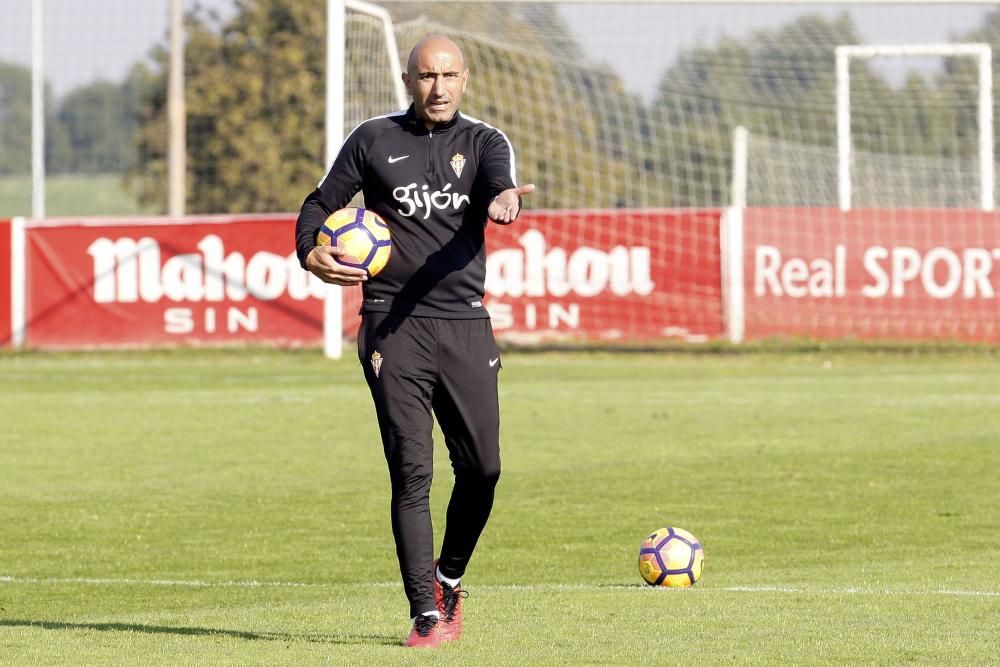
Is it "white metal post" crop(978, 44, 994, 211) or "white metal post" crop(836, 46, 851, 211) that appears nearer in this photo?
"white metal post" crop(978, 44, 994, 211)

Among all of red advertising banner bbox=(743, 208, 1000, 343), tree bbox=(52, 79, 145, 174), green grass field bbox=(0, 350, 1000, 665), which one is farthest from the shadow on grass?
tree bbox=(52, 79, 145, 174)

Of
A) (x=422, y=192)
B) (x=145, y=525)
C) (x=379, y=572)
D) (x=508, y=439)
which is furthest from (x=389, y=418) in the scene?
(x=508, y=439)

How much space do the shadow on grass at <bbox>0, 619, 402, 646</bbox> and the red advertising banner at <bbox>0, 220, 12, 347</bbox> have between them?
65.6ft

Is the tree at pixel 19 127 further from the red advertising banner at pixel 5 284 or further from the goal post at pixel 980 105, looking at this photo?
the goal post at pixel 980 105

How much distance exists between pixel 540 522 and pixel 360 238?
509 centimetres

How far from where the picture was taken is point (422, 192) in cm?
691

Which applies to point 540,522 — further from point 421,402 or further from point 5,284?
point 5,284

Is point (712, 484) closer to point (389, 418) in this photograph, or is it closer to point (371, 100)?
point (389, 418)

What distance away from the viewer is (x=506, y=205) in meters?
6.48

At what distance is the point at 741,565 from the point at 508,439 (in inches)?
253

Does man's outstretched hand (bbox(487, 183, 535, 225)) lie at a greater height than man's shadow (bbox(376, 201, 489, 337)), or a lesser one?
greater

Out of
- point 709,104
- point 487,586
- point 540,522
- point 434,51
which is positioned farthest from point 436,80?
point 709,104

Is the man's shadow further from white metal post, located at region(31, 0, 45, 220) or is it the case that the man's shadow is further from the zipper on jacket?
white metal post, located at region(31, 0, 45, 220)

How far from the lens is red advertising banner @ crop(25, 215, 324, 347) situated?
26.7 metres
